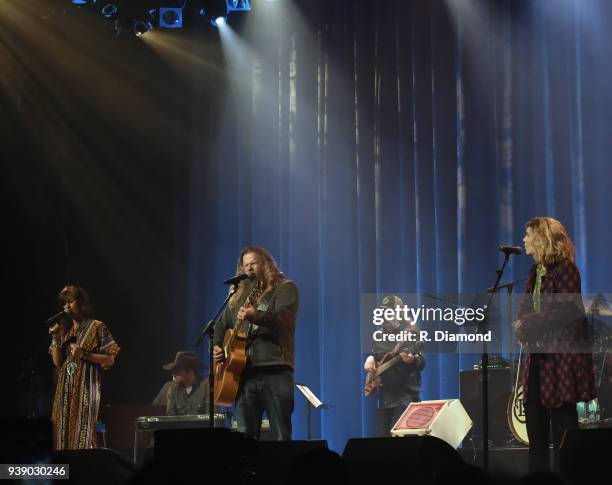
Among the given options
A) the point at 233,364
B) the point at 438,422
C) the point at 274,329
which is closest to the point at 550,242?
the point at 274,329

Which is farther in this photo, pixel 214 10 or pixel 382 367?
pixel 214 10

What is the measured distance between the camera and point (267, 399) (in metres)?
5.90

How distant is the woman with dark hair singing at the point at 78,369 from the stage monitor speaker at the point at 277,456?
12.7 ft

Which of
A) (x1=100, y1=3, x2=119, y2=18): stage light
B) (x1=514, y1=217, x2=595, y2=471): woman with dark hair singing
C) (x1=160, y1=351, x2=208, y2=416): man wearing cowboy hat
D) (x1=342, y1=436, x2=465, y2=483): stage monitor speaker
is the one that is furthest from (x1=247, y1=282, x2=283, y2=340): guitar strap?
(x1=100, y1=3, x2=119, y2=18): stage light

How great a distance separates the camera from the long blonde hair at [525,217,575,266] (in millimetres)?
5355

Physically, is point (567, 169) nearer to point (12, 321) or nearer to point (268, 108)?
point (268, 108)

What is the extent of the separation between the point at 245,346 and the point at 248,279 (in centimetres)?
50

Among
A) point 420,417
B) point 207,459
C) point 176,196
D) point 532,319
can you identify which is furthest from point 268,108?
point 207,459

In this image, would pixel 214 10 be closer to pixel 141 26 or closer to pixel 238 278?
pixel 141 26

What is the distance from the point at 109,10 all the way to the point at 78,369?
4.97 meters

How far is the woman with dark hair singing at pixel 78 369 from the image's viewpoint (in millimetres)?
7301

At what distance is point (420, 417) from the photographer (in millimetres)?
8516

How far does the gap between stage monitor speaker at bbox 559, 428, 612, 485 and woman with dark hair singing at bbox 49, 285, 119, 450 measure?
4.67 metres

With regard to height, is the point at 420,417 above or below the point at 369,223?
below
